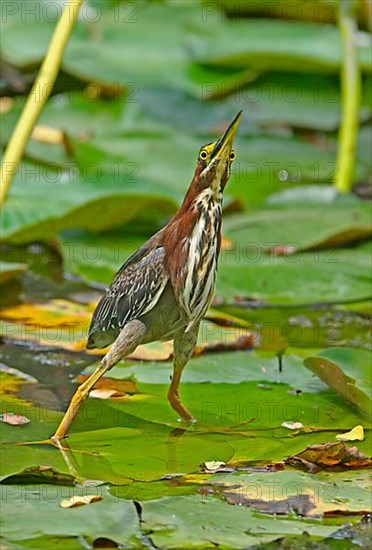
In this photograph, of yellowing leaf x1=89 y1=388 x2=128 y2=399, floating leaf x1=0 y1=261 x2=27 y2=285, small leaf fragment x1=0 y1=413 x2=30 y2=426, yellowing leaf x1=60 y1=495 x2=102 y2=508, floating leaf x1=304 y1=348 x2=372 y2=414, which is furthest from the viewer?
floating leaf x1=0 y1=261 x2=27 y2=285

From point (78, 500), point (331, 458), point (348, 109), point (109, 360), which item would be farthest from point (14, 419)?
point (348, 109)

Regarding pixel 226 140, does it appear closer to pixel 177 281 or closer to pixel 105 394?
pixel 177 281

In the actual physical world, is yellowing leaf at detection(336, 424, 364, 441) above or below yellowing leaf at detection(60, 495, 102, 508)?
above

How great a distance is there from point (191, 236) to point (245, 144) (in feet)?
12.0

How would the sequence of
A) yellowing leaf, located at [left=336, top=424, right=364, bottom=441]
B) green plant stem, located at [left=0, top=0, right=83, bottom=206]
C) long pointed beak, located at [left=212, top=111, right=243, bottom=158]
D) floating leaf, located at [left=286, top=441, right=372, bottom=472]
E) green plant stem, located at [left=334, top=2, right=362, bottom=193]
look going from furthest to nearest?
green plant stem, located at [left=334, top=2, right=362, bottom=193], green plant stem, located at [left=0, top=0, right=83, bottom=206], yellowing leaf, located at [left=336, top=424, right=364, bottom=441], long pointed beak, located at [left=212, top=111, right=243, bottom=158], floating leaf, located at [left=286, top=441, right=372, bottom=472]

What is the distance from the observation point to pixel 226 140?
11.1ft

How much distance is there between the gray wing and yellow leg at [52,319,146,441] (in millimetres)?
46

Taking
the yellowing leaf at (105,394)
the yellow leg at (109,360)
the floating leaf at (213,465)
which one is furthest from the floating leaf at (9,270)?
the floating leaf at (213,465)

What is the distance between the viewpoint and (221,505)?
291 cm

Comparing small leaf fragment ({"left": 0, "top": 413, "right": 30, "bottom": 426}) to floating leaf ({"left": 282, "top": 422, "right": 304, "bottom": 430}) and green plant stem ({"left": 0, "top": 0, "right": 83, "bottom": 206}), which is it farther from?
green plant stem ({"left": 0, "top": 0, "right": 83, "bottom": 206})

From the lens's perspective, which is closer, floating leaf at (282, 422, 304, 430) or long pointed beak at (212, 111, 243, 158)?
long pointed beak at (212, 111, 243, 158)

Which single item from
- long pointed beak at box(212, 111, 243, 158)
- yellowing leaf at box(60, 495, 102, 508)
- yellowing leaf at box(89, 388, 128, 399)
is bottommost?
yellowing leaf at box(60, 495, 102, 508)

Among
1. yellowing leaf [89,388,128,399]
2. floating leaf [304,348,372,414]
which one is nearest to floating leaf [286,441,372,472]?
floating leaf [304,348,372,414]

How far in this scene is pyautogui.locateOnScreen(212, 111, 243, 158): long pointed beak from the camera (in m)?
3.36
